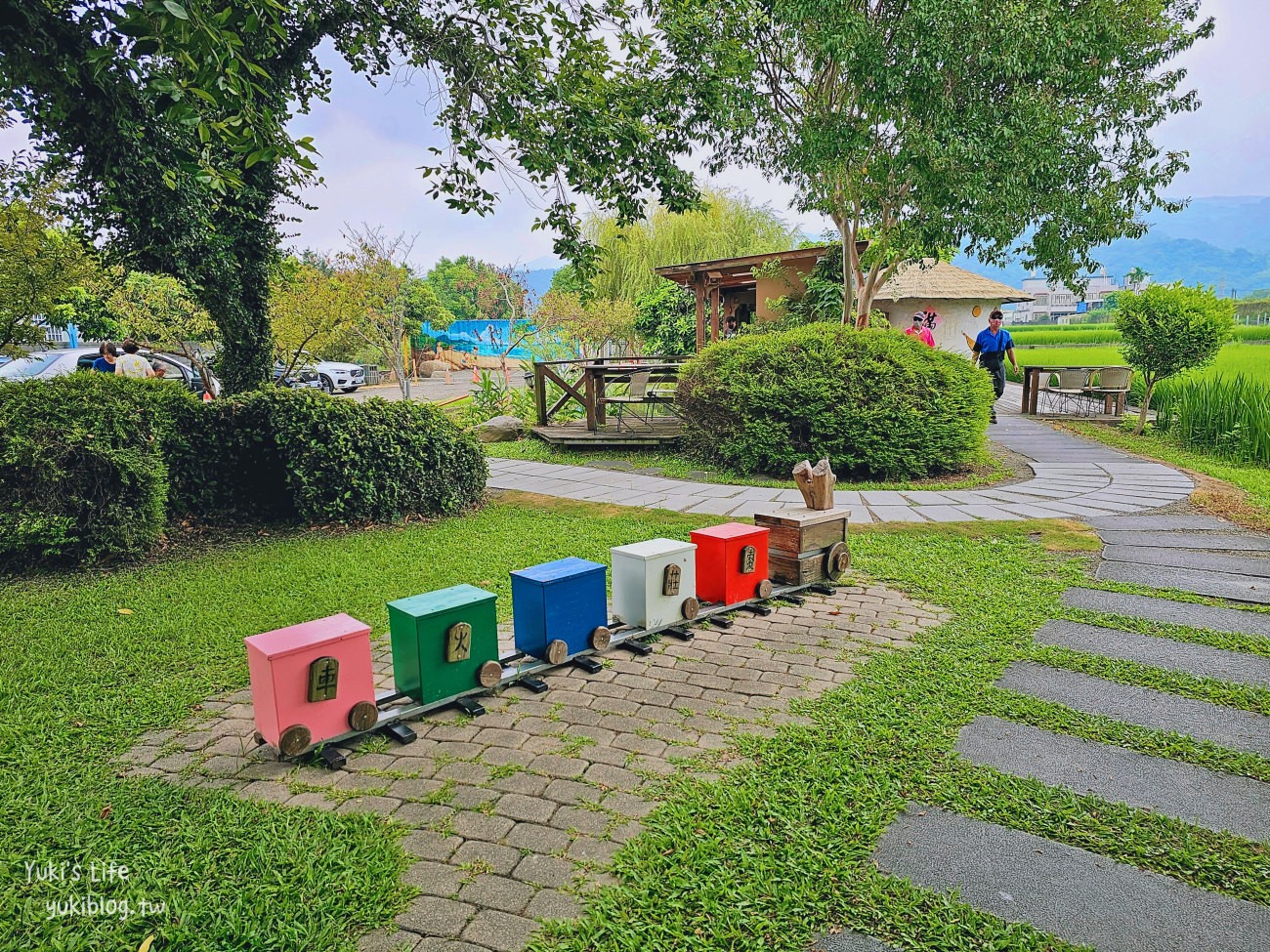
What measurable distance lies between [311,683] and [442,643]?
50 cm

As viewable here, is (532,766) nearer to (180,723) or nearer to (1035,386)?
(180,723)

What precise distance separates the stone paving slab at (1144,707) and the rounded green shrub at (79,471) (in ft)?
18.2

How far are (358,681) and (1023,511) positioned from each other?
5567mm

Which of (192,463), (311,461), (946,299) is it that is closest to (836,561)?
(311,461)

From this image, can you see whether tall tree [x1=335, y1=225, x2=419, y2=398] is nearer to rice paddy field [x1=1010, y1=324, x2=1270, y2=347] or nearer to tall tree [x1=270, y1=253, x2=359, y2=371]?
tall tree [x1=270, y1=253, x2=359, y2=371]

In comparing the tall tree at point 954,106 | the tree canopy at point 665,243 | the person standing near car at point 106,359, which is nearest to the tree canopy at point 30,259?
the person standing near car at point 106,359

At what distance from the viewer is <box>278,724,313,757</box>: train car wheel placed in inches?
95.6

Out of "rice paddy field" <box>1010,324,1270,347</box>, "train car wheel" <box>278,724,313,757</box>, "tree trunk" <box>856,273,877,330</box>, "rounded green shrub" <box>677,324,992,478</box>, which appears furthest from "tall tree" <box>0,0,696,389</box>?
"rice paddy field" <box>1010,324,1270,347</box>

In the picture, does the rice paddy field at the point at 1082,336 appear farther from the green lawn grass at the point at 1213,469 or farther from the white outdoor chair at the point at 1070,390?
the green lawn grass at the point at 1213,469

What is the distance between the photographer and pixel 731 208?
25078 mm

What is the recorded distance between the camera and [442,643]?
2844 millimetres

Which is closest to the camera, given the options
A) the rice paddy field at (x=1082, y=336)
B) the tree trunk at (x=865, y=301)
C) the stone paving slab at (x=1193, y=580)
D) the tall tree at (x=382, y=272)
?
the stone paving slab at (x=1193, y=580)

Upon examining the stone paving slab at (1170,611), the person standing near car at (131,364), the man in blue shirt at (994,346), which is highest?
the man in blue shirt at (994,346)

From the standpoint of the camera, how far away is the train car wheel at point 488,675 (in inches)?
115
